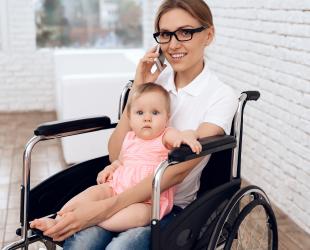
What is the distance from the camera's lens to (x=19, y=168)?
3.42m

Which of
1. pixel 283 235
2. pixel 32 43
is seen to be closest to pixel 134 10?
pixel 32 43

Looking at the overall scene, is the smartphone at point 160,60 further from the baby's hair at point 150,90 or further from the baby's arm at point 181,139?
the baby's arm at point 181,139

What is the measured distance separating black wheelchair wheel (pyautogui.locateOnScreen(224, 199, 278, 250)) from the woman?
19 cm

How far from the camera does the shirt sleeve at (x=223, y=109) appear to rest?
1548 millimetres

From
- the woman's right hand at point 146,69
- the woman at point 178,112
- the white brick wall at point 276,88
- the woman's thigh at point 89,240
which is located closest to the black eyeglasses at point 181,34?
the woman at point 178,112

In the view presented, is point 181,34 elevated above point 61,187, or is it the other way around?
point 181,34

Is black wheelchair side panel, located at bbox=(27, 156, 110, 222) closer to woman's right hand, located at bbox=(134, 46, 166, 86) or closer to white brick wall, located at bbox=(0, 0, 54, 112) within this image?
woman's right hand, located at bbox=(134, 46, 166, 86)

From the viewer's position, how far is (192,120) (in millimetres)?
1627

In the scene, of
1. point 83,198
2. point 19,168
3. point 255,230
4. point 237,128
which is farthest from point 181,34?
point 19,168

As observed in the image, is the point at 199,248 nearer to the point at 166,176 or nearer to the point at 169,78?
the point at 166,176

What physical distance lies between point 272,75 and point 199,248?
1430 millimetres

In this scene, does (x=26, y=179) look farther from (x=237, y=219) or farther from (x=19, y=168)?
(x=19, y=168)

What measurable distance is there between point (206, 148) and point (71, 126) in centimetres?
48

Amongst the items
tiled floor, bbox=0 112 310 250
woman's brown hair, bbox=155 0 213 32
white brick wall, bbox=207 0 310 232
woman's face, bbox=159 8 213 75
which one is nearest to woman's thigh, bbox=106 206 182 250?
woman's face, bbox=159 8 213 75
